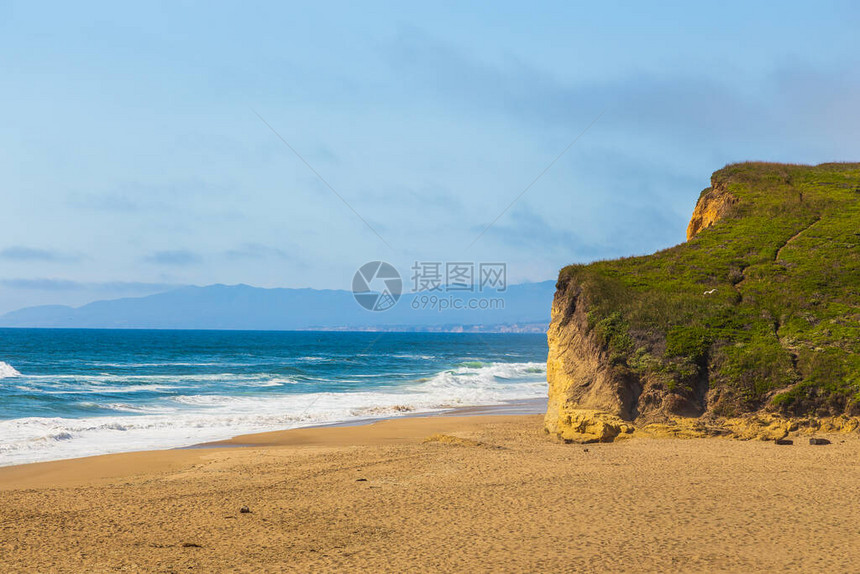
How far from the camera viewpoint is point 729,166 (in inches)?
1038

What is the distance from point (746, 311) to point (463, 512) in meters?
11.7

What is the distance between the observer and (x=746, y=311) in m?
17.2

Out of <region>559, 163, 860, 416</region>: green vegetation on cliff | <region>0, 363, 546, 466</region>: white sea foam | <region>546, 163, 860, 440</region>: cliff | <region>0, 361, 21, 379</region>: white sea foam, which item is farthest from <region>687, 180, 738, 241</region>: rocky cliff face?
<region>0, 361, 21, 379</region>: white sea foam

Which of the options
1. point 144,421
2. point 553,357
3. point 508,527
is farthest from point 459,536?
point 144,421

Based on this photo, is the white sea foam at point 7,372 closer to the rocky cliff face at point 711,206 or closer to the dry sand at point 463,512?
the dry sand at point 463,512

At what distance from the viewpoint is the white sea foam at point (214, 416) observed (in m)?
18.1

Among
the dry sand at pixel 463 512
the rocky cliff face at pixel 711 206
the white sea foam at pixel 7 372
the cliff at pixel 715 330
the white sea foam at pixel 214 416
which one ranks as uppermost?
the rocky cliff face at pixel 711 206

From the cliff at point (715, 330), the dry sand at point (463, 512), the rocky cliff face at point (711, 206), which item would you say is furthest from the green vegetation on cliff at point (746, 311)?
the dry sand at point (463, 512)

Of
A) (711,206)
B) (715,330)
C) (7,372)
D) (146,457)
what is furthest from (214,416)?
(7,372)

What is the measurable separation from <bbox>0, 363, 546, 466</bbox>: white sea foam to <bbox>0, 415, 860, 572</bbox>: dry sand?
4196 millimetres

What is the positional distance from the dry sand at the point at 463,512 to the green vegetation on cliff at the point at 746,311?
196cm

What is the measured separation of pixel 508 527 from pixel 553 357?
10.9 meters

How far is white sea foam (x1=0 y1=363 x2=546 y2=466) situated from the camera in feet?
59.3

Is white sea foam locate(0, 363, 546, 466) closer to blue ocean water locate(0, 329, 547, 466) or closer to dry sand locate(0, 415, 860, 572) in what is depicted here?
blue ocean water locate(0, 329, 547, 466)
